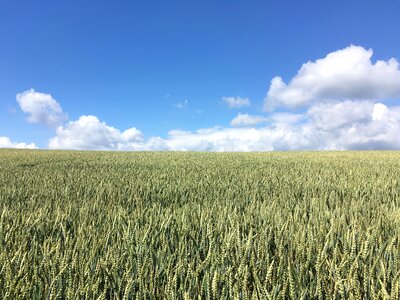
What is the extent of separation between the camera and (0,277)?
2.17 m

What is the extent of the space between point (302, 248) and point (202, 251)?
80 cm

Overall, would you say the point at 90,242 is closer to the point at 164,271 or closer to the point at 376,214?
the point at 164,271

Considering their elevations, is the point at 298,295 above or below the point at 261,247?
below

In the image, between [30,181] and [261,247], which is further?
[30,181]

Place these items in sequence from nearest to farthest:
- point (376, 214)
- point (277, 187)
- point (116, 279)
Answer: point (116, 279) → point (376, 214) → point (277, 187)

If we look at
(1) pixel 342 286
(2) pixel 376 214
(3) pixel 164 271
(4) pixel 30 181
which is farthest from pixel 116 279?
(4) pixel 30 181

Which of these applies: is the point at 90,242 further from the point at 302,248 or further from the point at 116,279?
the point at 302,248

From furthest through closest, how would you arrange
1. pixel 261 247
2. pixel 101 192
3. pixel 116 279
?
pixel 101 192 < pixel 261 247 < pixel 116 279

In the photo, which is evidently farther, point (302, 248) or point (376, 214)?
point (376, 214)

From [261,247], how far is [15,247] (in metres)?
2.14

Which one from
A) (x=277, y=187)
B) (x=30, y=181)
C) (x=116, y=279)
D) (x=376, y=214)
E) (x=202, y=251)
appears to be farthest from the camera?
A: (x=30, y=181)

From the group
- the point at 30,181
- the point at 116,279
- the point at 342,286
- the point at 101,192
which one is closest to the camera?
the point at 342,286

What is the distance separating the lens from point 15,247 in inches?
115

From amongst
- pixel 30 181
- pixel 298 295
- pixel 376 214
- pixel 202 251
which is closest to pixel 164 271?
pixel 202 251
